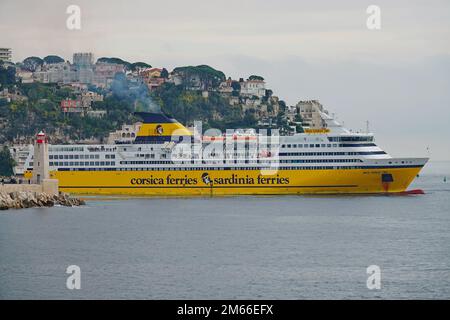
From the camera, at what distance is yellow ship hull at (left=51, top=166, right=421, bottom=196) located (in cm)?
7681

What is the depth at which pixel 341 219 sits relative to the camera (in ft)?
197

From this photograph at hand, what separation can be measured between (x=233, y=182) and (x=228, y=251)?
32391 millimetres

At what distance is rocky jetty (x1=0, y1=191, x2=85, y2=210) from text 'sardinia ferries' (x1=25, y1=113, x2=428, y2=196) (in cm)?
888

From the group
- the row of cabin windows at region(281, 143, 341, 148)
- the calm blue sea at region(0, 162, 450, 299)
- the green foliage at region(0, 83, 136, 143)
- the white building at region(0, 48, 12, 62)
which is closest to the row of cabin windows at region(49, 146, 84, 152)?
the calm blue sea at region(0, 162, 450, 299)

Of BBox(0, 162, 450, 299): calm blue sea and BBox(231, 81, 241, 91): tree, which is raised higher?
BBox(231, 81, 241, 91): tree

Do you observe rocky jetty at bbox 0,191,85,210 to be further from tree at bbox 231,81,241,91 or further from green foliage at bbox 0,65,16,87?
tree at bbox 231,81,241,91

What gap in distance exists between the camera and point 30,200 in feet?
229

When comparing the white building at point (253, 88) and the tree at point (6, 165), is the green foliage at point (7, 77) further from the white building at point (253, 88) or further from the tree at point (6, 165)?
the tree at point (6, 165)

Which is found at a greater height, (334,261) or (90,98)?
(90,98)

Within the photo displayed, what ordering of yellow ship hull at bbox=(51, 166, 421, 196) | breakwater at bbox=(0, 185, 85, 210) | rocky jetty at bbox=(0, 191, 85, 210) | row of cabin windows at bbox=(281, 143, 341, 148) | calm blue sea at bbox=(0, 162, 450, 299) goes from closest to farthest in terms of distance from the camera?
1. calm blue sea at bbox=(0, 162, 450, 299)
2. rocky jetty at bbox=(0, 191, 85, 210)
3. breakwater at bbox=(0, 185, 85, 210)
4. yellow ship hull at bbox=(51, 166, 421, 196)
5. row of cabin windows at bbox=(281, 143, 341, 148)
